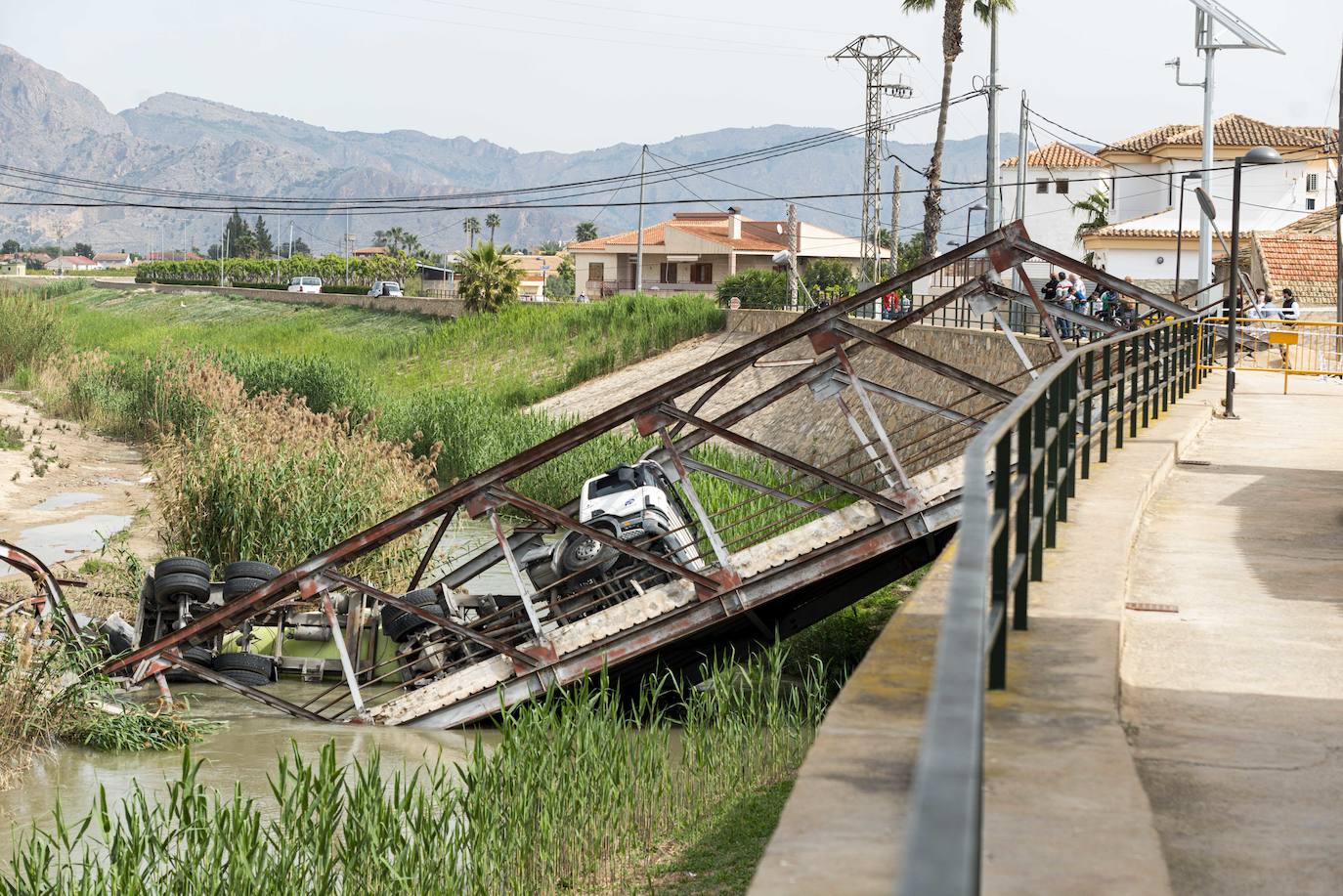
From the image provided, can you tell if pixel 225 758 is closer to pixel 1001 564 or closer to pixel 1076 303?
pixel 1001 564

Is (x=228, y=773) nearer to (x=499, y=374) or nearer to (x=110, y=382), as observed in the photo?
(x=110, y=382)

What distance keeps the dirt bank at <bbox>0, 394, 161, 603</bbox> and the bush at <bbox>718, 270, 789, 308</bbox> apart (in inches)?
1121

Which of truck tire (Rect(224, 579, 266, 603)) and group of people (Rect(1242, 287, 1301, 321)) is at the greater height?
group of people (Rect(1242, 287, 1301, 321))

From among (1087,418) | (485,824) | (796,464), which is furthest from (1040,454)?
(796,464)

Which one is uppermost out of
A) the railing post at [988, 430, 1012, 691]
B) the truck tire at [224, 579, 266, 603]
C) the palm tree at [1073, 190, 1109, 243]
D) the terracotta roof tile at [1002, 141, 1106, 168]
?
the terracotta roof tile at [1002, 141, 1106, 168]

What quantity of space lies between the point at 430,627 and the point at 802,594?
139 inches

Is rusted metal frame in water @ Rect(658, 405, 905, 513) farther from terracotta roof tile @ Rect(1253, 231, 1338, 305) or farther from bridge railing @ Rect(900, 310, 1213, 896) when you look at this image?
terracotta roof tile @ Rect(1253, 231, 1338, 305)

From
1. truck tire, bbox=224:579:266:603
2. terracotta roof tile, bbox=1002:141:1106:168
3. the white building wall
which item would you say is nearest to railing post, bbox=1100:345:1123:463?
truck tire, bbox=224:579:266:603

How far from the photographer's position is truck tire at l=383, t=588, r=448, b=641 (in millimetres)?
13625

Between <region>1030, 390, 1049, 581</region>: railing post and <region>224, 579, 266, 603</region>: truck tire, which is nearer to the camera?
<region>1030, 390, 1049, 581</region>: railing post

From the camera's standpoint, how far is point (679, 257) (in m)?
91.0

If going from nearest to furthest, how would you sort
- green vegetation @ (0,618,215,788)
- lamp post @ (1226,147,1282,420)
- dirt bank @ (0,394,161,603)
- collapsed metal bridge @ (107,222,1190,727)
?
green vegetation @ (0,618,215,788), collapsed metal bridge @ (107,222,1190,727), lamp post @ (1226,147,1282,420), dirt bank @ (0,394,161,603)

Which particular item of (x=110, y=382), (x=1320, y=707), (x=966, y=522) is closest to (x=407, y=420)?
(x=110, y=382)

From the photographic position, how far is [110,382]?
4069 cm
